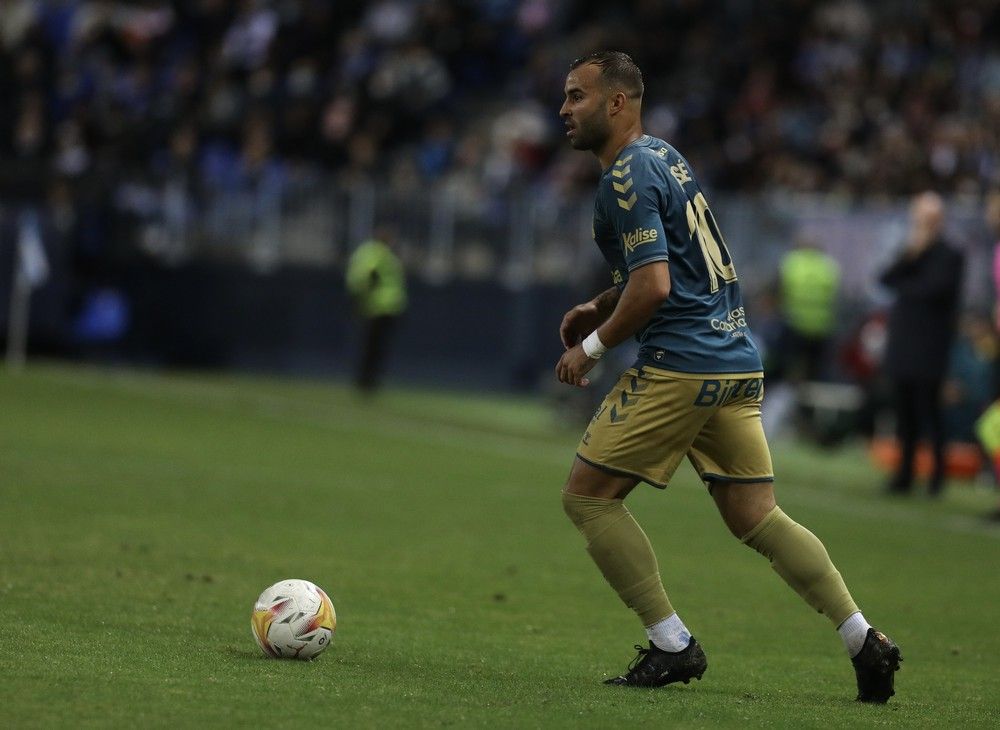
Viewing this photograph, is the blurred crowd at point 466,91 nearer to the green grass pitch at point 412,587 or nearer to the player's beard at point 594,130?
the green grass pitch at point 412,587

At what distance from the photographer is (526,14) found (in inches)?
1244

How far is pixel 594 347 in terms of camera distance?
6301 millimetres

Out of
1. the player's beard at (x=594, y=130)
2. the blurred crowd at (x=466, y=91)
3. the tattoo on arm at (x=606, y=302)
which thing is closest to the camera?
the player's beard at (x=594, y=130)

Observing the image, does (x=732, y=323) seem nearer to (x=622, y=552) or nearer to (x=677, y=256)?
(x=677, y=256)

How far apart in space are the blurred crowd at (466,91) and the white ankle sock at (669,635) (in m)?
19.3

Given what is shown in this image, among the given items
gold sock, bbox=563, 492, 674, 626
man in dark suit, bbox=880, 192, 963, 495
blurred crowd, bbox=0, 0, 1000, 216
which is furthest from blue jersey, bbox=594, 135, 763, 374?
blurred crowd, bbox=0, 0, 1000, 216

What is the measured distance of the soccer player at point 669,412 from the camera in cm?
639

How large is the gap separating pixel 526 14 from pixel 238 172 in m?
7.04

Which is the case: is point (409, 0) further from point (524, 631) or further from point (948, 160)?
point (524, 631)

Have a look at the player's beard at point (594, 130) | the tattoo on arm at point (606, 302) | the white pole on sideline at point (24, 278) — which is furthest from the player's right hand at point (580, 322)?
the white pole on sideline at point (24, 278)

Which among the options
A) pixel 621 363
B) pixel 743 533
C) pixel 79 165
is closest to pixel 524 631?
pixel 743 533

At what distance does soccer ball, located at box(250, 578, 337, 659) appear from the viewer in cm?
653

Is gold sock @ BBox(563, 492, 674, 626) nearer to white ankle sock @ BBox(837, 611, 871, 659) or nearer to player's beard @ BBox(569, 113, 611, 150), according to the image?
white ankle sock @ BBox(837, 611, 871, 659)

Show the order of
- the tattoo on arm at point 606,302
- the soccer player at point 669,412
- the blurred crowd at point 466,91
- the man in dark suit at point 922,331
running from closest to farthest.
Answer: the soccer player at point 669,412, the tattoo on arm at point 606,302, the man in dark suit at point 922,331, the blurred crowd at point 466,91
